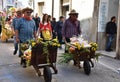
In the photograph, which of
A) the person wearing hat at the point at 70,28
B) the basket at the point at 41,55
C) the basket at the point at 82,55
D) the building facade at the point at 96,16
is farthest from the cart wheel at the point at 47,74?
the building facade at the point at 96,16

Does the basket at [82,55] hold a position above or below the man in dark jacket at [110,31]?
below

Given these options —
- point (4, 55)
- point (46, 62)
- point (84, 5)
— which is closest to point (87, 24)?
point (84, 5)

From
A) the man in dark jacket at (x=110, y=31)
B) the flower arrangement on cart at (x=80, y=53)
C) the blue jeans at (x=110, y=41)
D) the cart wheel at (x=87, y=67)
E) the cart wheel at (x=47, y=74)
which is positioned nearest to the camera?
the cart wheel at (x=47, y=74)

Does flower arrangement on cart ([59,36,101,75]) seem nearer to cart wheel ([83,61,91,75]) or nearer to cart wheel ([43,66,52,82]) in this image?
cart wheel ([83,61,91,75])

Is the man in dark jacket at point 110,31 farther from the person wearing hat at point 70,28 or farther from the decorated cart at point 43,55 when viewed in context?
the decorated cart at point 43,55

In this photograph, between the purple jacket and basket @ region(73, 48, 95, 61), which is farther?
the purple jacket

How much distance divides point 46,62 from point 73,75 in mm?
1048

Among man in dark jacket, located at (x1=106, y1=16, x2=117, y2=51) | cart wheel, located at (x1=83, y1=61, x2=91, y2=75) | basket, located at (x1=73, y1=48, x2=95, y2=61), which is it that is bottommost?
cart wheel, located at (x1=83, y1=61, x2=91, y2=75)

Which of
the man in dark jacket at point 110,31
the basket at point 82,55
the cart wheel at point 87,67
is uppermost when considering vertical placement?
the man in dark jacket at point 110,31

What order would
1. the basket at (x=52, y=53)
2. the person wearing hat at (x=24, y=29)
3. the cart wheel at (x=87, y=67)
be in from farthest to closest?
1. the person wearing hat at (x=24, y=29)
2. the cart wheel at (x=87, y=67)
3. the basket at (x=52, y=53)

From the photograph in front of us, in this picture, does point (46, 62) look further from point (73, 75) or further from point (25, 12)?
point (25, 12)

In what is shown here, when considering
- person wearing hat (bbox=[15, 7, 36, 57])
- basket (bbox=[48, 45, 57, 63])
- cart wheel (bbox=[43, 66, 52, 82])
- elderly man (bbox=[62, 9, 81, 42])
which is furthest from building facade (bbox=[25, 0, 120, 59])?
cart wheel (bbox=[43, 66, 52, 82])

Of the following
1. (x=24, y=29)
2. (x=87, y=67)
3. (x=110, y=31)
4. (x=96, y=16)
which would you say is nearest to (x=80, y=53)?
(x=87, y=67)

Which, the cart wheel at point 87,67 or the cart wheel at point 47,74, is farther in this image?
the cart wheel at point 87,67
